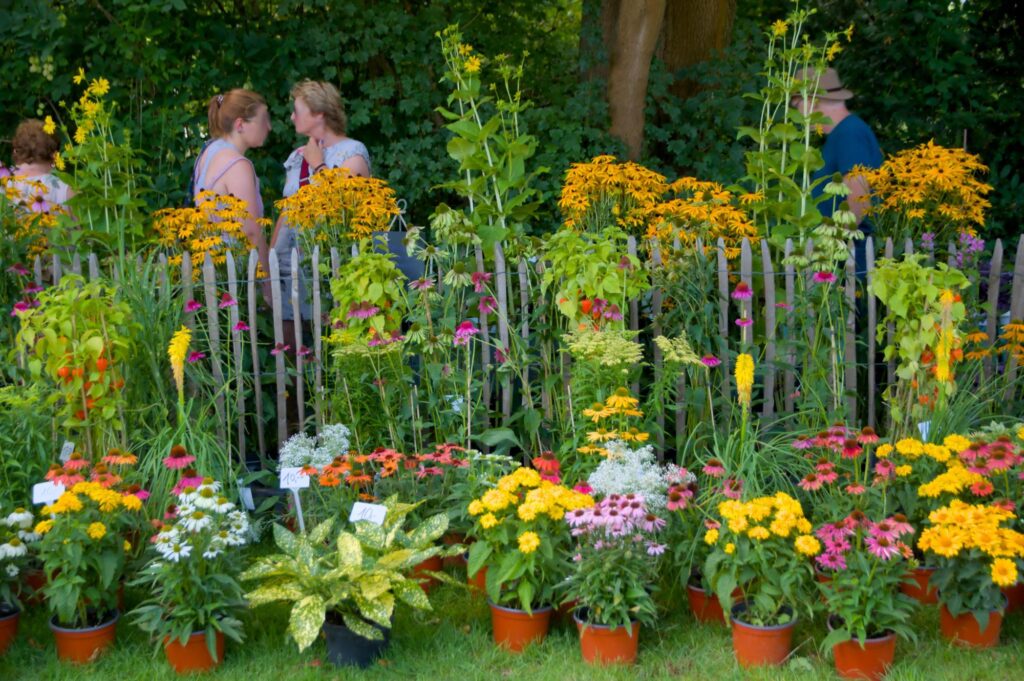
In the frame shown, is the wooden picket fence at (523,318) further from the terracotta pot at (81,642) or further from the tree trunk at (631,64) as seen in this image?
the tree trunk at (631,64)

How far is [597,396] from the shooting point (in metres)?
4.58

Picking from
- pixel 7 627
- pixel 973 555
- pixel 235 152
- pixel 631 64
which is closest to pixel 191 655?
pixel 7 627

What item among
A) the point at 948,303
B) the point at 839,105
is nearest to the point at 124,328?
the point at 948,303

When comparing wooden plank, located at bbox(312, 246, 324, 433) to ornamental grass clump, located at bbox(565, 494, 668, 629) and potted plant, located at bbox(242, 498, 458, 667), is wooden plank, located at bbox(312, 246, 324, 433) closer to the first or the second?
potted plant, located at bbox(242, 498, 458, 667)

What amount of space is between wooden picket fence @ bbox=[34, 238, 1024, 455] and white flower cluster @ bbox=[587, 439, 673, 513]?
2.74 ft

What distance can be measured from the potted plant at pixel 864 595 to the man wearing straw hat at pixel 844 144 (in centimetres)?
236

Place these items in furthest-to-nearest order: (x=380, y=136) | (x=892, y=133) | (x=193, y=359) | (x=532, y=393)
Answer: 1. (x=892, y=133)
2. (x=380, y=136)
3. (x=532, y=393)
4. (x=193, y=359)

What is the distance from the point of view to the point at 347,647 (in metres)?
3.82

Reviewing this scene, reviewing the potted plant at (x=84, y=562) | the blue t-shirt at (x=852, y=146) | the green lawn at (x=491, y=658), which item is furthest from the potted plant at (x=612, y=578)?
the blue t-shirt at (x=852, y=146)

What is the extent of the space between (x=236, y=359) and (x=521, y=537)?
6.38 feet

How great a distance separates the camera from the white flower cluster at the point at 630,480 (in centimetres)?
394

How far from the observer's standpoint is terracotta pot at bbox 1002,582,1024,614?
4.09 m

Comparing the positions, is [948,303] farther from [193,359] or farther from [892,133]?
[892,133]

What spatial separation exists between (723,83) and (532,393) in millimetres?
5128
